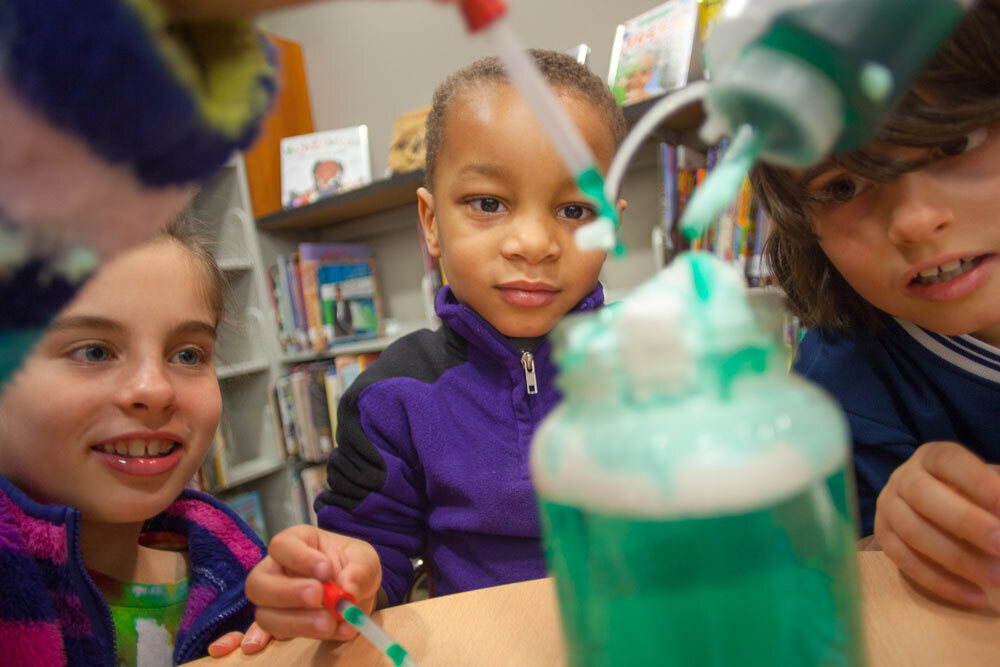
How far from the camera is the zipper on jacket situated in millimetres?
839

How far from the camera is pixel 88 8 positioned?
0.67 ft

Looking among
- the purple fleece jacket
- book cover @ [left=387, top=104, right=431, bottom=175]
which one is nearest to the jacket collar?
the purple fleece jacket

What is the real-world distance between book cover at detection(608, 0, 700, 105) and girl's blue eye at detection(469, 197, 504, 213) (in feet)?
2.49

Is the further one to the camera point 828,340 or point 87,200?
point 828,340

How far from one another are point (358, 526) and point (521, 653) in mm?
423

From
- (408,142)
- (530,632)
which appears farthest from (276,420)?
(530,632)

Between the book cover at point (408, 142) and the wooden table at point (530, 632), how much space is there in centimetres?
151

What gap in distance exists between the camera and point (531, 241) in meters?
0.76

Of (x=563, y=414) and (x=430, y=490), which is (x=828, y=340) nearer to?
(x=430, y=490)

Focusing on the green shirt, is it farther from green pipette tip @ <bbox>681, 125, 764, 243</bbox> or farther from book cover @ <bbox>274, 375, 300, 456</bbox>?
book cover @ <bbox>274, 375, 300, 456</bbox>

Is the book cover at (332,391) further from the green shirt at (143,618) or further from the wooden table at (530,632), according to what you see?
the wooden table at (530,632)


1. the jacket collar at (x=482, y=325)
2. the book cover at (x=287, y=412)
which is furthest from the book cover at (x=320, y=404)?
the jacket collar at (x=482, y=325)

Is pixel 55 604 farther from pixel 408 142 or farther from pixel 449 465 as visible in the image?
pixel 408 142

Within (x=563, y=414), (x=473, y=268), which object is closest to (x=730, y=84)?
(x=563, y=414)
